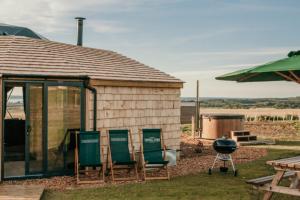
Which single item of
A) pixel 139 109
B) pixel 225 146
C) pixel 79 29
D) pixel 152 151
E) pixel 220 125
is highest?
pixel 79 29

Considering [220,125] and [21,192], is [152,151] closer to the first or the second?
[21,192]

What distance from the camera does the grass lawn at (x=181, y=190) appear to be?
28.2 ft

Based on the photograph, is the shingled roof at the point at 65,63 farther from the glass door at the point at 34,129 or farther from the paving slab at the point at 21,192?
the paving slab at the point at 21,192

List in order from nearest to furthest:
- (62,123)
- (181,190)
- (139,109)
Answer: (181,190) → (62,123) → (139,109)

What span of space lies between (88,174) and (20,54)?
3492 mm

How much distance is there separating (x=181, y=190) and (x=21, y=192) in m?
3.11

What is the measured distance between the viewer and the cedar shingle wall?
11.6 metres

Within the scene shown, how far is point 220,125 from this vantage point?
19406mm

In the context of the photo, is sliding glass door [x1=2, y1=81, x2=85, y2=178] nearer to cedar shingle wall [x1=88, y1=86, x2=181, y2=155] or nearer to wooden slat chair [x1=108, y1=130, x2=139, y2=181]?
cedar shingle wall [x1=88, y1=86, x2=181, y2=155]

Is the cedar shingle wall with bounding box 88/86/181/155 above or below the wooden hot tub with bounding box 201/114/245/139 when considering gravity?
above

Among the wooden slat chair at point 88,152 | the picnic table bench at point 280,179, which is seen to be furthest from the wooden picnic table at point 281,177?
the wooden slat chair at point 88,152

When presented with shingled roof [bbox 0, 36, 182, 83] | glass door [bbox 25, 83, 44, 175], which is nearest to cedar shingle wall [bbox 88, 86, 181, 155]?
shingled roof [bbox 0, 36, 182, 83]

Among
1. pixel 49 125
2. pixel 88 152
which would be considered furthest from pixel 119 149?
pixel 49 125

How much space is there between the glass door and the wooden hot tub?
1033 cm
